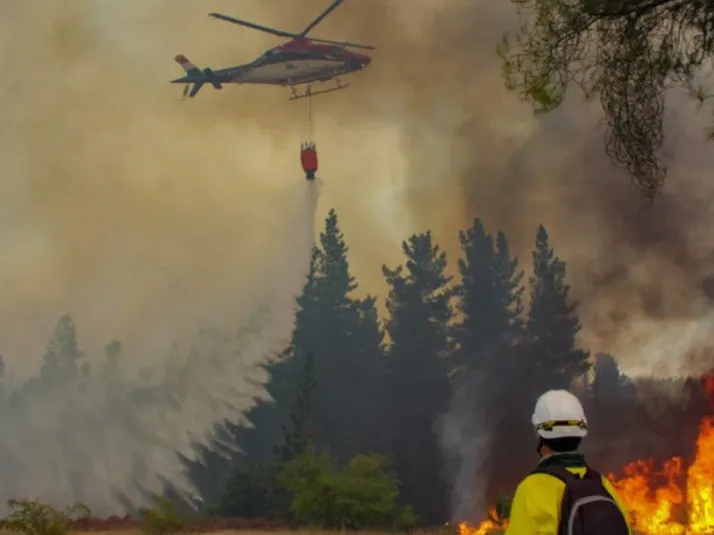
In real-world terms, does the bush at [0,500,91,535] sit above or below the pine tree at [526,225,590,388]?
below

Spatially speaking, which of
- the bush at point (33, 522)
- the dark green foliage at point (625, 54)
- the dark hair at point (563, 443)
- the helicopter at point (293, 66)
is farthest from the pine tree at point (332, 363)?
the dark hair at point (563, 443)

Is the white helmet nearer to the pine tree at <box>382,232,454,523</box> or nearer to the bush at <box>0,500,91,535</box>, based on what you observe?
the bush at <box>0,500,91,535</box>

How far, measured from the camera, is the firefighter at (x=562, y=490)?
9.91 feet

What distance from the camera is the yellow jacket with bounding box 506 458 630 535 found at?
3.01 metres

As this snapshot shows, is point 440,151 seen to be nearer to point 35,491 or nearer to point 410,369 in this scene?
point 410,369

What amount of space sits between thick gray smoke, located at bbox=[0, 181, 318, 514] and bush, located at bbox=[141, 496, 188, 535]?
0.64 metres

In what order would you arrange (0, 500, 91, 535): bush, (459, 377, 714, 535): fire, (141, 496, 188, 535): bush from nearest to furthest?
(0, 500, 91, 535): bush, (459, 377, 714, 535): fire, (141, 496, 188, 535): bush

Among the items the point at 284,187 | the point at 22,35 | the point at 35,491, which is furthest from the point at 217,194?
the point at 35,491

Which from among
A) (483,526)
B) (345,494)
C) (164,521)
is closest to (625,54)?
(345,494)

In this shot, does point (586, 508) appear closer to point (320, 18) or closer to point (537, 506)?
point (537, 506)

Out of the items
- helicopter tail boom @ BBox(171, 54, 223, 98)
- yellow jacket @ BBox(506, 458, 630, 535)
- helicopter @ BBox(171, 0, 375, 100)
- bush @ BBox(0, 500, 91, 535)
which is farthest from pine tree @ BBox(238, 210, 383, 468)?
yellow jacket @ BBox(506, 458, 630, 535)

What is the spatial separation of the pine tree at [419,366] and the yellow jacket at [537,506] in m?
11.2

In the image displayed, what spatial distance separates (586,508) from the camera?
305cm

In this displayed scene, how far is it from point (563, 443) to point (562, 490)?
21cm
